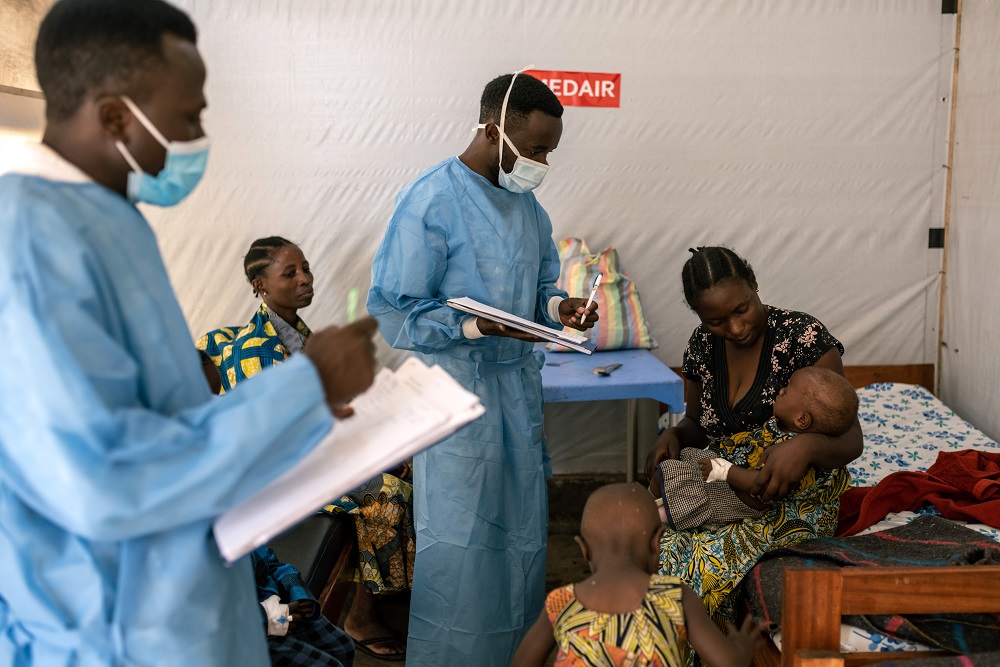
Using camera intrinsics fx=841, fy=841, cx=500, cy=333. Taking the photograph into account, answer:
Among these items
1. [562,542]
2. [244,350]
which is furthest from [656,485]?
[562,542]

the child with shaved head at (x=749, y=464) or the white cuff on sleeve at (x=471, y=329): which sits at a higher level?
the white cuff on sleeve at (x=471, y=329)

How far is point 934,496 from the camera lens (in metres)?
2.75

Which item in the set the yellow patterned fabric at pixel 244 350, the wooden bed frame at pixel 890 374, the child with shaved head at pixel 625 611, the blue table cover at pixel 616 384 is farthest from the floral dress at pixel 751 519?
the wooden bed frame at pixel 890 374

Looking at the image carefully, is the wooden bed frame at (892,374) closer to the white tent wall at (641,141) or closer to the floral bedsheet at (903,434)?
the white tent wall at (641,141)

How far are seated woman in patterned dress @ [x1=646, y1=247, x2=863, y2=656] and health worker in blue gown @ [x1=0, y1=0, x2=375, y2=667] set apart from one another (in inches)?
59.3

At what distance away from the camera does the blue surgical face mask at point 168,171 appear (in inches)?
44.4

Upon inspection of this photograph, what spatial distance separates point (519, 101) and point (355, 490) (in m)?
1.57

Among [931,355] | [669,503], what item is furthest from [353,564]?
[931,355]

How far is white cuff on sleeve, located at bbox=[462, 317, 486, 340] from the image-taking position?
2422mm

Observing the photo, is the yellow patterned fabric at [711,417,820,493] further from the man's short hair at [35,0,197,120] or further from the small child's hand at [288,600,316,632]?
the man's short hair at [35,0,197,120]

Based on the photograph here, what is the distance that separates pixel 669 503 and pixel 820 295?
7.97 feet

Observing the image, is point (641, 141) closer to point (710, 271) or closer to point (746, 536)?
point (710, 271)

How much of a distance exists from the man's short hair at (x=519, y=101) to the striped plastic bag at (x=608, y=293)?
5.59 ft

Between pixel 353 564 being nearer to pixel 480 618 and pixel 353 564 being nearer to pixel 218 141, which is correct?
pixel 480 618
